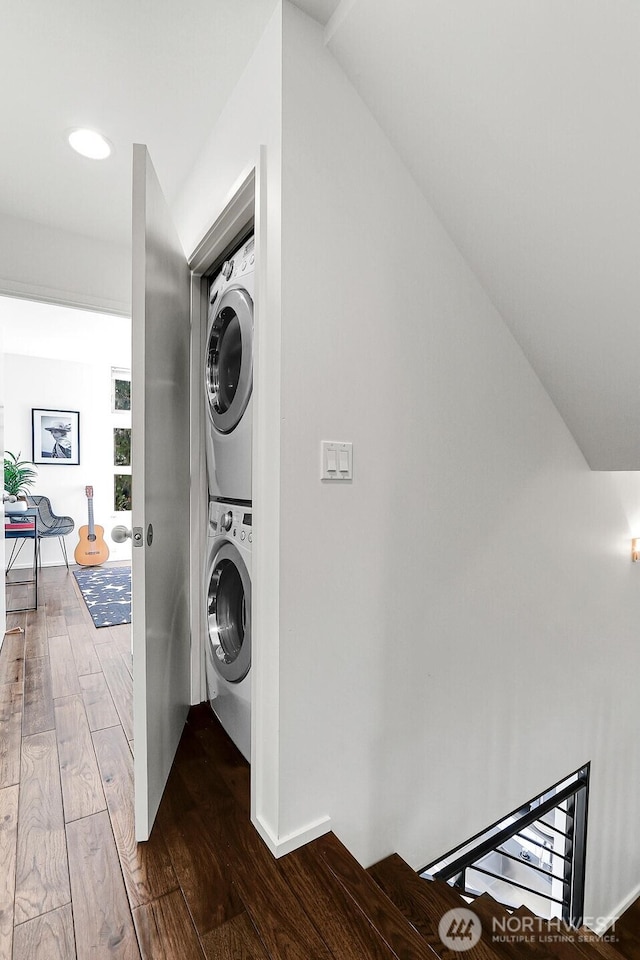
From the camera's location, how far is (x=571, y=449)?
2.12 meters

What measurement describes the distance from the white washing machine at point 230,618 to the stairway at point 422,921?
0.57 m

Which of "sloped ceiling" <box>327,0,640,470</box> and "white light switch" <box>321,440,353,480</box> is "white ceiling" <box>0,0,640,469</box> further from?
"white light switch" <box>321,440,353,480</box>

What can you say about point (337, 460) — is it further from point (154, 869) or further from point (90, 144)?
point (90, 144)

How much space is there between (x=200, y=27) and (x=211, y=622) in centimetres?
206

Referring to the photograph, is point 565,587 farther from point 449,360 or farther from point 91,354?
point 91,354

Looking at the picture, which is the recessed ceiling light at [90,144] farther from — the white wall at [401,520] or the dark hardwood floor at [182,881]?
the dark hardwood floor at [182,881]

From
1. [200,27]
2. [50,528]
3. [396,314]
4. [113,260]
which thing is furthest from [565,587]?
[50,528]

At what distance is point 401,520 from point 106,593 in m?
3.67

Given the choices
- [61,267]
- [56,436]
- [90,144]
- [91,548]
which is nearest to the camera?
[90,144]

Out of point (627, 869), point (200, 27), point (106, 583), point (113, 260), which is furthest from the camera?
point (106, 583)

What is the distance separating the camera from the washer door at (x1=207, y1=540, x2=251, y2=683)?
1.77 metres

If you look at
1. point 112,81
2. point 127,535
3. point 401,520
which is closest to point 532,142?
point 401,520

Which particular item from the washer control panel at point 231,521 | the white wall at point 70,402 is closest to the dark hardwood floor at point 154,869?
the washer control panel at point 231,521

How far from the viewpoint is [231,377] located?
193 cm
